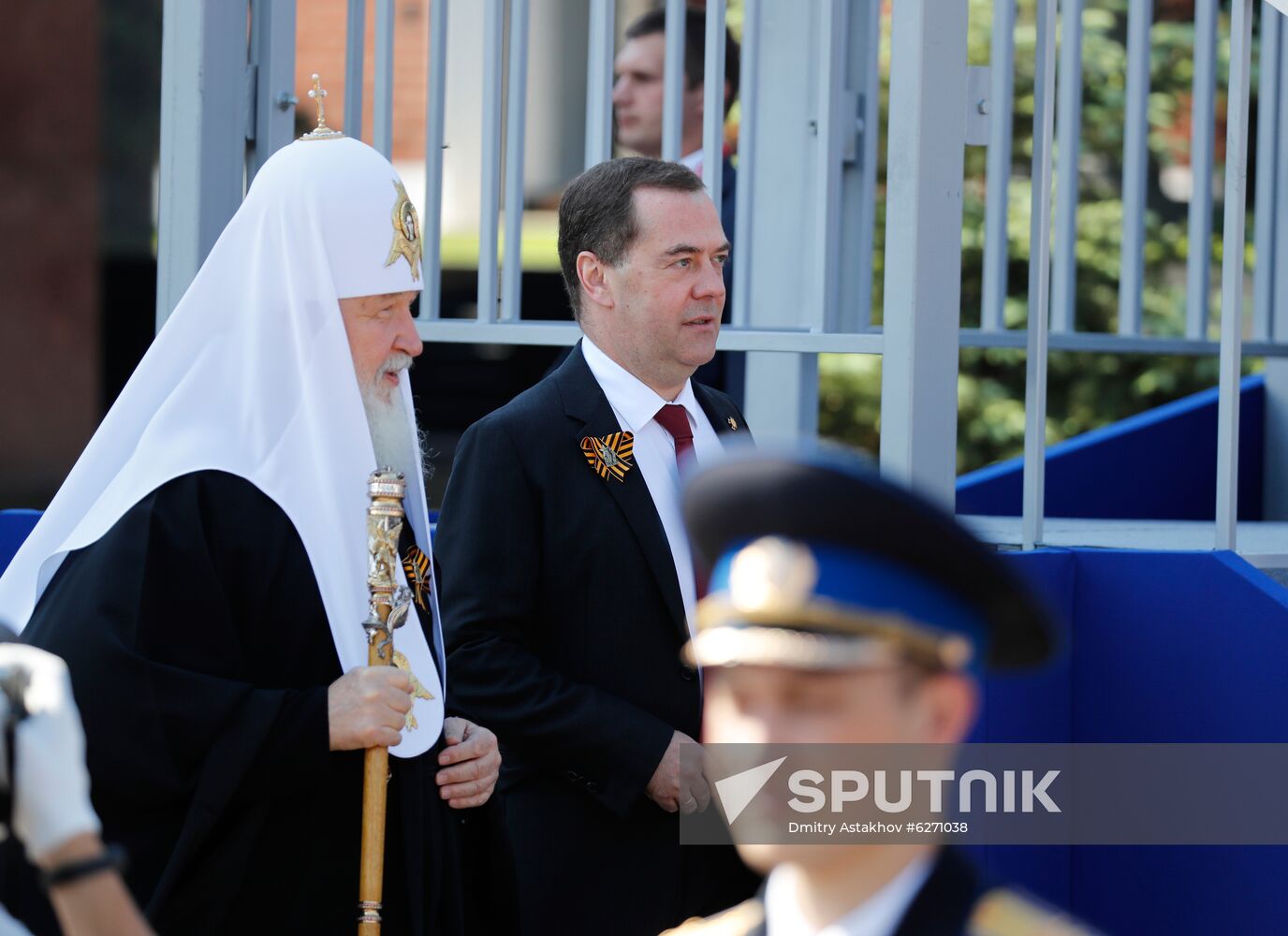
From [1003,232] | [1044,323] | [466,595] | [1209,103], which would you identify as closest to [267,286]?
[466,595]

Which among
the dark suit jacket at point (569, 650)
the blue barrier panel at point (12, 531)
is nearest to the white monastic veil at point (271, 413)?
the dark suit jacket at point (569, 650)

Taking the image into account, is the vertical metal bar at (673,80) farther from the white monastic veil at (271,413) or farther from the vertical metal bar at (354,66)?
the white monastic veil at (271,413)

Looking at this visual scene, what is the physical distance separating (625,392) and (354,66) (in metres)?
1.72

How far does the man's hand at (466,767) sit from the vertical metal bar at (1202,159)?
3.30m

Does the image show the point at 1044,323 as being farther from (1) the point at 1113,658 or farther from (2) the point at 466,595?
(2) the point at 466,595

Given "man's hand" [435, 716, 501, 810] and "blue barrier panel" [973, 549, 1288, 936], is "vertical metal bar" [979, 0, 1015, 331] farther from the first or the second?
"man's hand" [435, 716, 501, 810]

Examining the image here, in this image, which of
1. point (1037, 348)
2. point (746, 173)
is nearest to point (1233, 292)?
point (1037, 348)

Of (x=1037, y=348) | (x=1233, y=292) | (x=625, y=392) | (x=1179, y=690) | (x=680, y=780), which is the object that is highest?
(x=1233, y=292)

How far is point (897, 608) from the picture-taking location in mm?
1491

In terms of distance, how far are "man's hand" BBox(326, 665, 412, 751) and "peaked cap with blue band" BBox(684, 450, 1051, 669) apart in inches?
49.7

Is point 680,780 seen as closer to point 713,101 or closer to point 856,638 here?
point 856,638

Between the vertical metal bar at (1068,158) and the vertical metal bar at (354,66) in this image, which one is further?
the vertical metal bar at (1068,158)

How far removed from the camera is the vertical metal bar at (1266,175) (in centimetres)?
581

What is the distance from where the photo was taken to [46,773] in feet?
5.02
